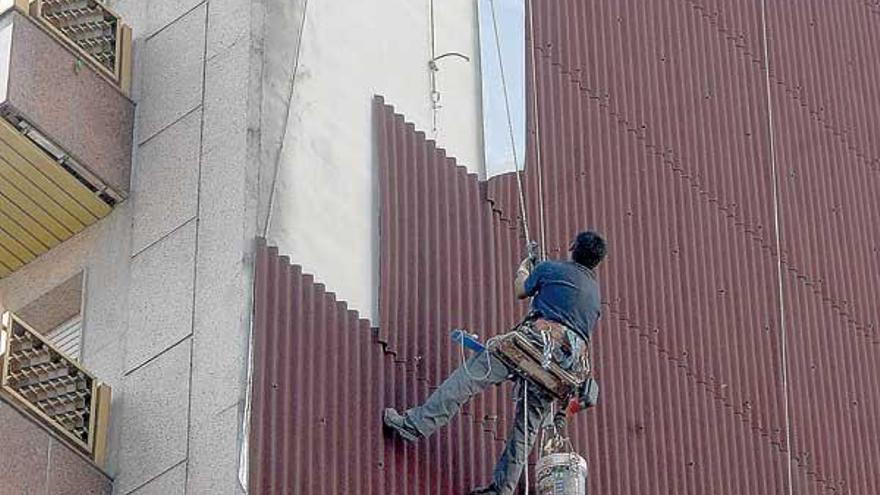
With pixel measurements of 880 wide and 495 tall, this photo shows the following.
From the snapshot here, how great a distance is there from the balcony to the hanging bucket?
14.9 ft

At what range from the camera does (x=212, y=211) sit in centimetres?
1789

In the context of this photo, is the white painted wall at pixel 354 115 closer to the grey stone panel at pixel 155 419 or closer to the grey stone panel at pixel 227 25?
the grey stone panel at pixel 227 25

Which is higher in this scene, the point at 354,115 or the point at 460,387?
the point at 354,115

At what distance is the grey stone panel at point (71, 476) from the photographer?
1689 cm

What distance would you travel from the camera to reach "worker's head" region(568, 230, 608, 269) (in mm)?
17812

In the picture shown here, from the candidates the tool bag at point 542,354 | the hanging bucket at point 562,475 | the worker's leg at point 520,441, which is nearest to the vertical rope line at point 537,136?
the worker's leg at point 520,441

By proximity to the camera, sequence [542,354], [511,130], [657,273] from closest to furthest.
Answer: [542,354] → [511,130] → [657,273]

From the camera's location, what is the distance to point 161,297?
1792cm

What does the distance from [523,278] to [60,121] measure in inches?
163

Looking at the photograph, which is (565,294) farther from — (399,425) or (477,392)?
(399,425)

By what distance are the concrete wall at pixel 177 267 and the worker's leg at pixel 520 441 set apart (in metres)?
2.35

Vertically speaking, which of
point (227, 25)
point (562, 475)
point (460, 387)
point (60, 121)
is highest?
point (227, 25)

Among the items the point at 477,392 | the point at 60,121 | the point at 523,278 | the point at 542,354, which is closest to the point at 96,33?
the point at 60,121

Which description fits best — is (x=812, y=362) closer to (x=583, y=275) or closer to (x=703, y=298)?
(x=703, y=298)
